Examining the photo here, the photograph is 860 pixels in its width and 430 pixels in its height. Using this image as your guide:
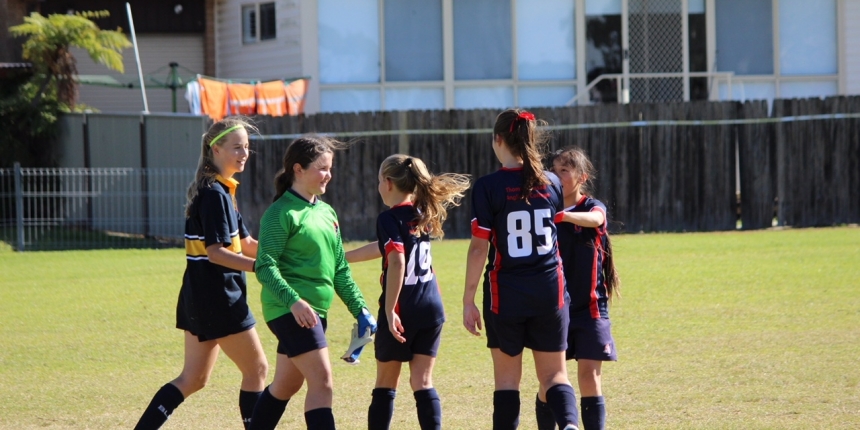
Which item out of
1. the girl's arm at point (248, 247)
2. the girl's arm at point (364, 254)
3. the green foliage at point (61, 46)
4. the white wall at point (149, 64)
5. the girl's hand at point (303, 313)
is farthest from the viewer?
the white wall at point (149, 64)

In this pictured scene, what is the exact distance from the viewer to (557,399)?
5051 mm

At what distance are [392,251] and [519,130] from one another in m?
0.88

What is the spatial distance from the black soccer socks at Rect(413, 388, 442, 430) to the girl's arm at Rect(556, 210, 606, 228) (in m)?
1.12

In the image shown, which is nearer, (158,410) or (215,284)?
(215,284)

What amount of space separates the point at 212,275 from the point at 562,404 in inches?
74.1

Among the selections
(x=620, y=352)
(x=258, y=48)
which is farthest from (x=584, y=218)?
(x=258, y=48)

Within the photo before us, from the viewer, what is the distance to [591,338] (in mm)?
5402

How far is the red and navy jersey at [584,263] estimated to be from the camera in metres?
5.43

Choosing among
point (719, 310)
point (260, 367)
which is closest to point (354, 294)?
point (260, 367)

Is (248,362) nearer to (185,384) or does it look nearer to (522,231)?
(185,384)

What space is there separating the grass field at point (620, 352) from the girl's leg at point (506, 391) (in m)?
0.93

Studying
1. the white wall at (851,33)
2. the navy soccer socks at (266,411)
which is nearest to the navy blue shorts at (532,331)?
the navy soccer socks at (266,411)

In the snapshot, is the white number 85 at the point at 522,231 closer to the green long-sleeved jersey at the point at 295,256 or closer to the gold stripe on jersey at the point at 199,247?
the green long-sleeved jersey at the point at 295,256

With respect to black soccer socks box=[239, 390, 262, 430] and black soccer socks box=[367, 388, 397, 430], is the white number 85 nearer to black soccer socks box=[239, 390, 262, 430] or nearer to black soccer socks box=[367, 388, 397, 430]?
black soccer socks box=[367, 388, 397, 430]
